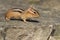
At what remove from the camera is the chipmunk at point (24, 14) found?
6375mm

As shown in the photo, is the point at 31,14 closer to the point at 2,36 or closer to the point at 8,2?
the point at 2,36

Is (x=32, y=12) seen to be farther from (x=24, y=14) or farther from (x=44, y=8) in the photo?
(x=44, y=8)

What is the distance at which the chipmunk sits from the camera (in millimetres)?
6375

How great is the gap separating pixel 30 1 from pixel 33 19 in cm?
224

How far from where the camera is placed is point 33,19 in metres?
7.04

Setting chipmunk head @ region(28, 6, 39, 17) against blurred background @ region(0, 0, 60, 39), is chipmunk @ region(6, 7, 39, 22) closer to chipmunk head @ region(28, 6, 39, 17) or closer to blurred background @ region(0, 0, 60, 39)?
chipmunk head @ region(28, 6, 39, 17)

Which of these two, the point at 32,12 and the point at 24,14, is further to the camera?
the point at 24,14

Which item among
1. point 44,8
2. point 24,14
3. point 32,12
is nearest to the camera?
point 32,12

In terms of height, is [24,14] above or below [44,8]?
above

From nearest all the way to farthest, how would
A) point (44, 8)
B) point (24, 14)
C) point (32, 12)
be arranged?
point (32, 12), point (24, 14), point (44, 8)

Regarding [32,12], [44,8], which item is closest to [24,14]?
[32,12]

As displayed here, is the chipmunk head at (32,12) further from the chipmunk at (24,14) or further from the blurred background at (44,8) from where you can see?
the blurred background at (44,8)

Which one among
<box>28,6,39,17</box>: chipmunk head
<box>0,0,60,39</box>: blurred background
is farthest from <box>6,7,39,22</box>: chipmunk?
<box>0,0,60,39</box>: blurred background

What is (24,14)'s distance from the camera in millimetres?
6492
